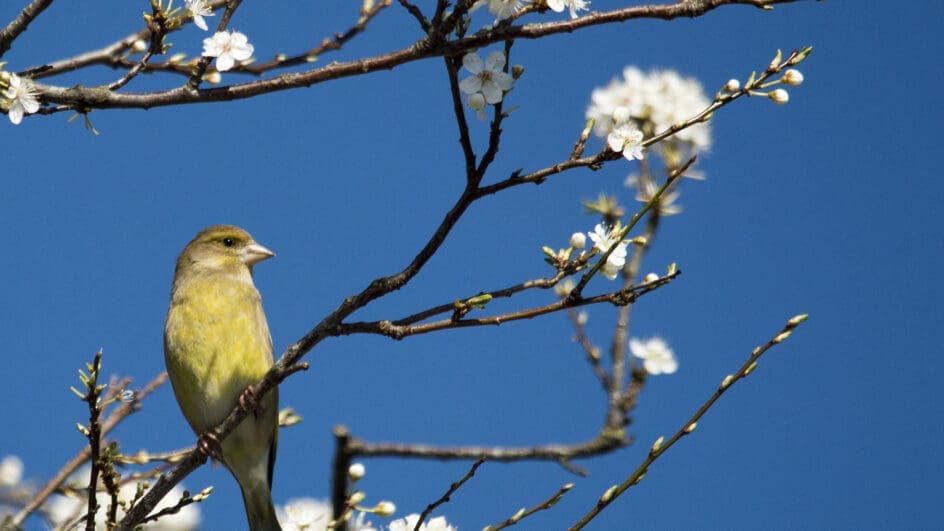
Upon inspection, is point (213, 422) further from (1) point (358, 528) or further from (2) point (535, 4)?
(2) point (535, 4)

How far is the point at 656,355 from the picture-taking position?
5.04m

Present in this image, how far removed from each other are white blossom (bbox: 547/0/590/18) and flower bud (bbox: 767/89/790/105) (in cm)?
60

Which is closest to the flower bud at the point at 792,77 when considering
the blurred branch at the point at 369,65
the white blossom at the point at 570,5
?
Answer: the blurred branch at the point at 369,65

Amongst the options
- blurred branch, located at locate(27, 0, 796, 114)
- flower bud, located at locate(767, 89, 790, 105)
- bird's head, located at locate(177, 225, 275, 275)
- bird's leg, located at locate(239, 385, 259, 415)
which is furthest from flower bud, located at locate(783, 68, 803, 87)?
bird's head, located at locate(177, 225, 275, 275)

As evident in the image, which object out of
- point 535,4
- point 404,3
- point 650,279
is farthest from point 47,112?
point 650,279

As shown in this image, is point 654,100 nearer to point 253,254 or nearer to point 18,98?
point 253,254

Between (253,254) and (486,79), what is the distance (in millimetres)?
3715

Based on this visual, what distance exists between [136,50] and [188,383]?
1.83 meters

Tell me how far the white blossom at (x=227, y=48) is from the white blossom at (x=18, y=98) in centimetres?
52

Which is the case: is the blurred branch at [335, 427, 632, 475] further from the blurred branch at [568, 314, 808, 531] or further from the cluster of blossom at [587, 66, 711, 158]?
the cluster of blossom at [587, 66, 711, 158]

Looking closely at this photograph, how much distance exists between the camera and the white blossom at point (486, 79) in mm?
2930

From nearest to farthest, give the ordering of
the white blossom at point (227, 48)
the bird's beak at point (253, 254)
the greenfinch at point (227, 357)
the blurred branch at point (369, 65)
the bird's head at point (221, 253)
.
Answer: the blurred branch at point (369, 65)
the white blossom at point (227, 48)
the greenfinch at point (227, 357)
the bird's head at point (221, 253)
the bird's beak at point (253, 254)

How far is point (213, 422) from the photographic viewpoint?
5492 millimetres

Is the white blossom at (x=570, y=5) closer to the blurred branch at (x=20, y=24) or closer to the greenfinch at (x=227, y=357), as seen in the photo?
the blurred branch at (x=20, y=24)
